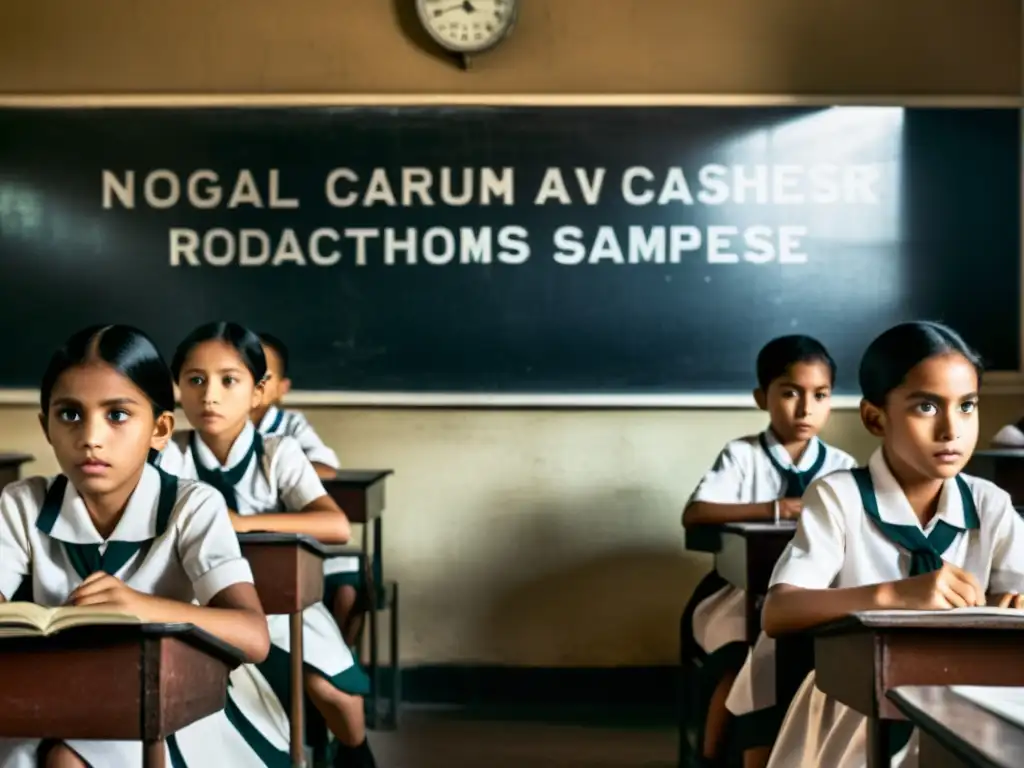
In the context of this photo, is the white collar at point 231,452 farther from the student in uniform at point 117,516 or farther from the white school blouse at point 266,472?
the student in uniform at point 117,516

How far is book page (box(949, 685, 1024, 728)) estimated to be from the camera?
2.96ft

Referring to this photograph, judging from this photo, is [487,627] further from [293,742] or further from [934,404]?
[934,404]

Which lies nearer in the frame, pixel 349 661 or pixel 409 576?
pixel 349 661

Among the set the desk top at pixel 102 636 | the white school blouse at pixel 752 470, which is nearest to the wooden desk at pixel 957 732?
the desk top at pixel 102 636

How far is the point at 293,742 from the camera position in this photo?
2.34 m

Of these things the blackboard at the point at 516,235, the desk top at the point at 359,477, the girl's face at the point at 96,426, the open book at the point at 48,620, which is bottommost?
the desk top at the point at 359,477

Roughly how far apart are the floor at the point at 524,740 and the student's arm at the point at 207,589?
5.59ft

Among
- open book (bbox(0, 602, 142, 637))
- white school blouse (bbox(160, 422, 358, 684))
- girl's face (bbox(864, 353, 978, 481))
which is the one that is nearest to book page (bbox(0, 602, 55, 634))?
open book (bbox(0, 602, 142, 637))

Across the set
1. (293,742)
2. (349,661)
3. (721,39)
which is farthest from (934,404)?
(721,39)

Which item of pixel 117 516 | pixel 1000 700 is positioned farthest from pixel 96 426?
pixel 1000 700

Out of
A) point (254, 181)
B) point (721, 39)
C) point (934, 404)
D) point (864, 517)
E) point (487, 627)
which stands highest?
point (721, 39)

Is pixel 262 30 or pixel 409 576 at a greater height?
pixel 262 30

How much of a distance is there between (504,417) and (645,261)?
27.4 inches

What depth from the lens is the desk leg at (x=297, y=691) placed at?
2352mm
